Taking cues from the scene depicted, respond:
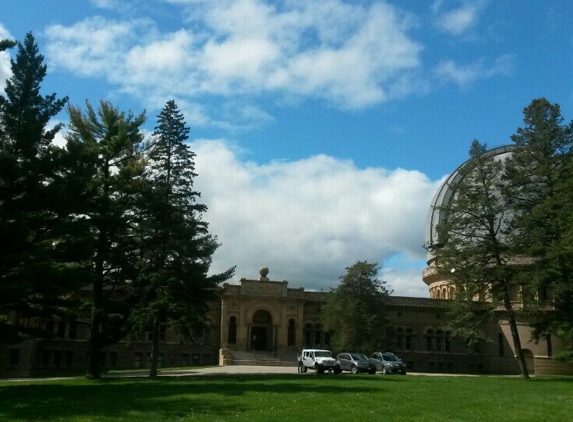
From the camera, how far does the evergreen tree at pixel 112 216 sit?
32.6 meters

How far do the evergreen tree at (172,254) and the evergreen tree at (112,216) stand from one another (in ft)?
3.04

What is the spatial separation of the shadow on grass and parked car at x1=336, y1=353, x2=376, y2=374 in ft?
42.8

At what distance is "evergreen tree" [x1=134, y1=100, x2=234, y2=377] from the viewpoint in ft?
104

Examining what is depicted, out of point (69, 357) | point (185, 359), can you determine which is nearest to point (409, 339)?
point (185, 359)

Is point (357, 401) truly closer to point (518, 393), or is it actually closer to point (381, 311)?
point (518, 393)

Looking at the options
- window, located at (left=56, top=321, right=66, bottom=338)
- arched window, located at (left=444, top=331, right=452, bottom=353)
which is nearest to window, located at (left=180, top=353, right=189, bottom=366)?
window, located at (left=56, top=321, right=66, bottom=338)

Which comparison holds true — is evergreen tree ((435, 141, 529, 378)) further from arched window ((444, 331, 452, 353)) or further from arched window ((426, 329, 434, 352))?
arched window ((444, 331, 452, 353))

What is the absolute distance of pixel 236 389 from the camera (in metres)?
23.4

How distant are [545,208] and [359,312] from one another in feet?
53.8

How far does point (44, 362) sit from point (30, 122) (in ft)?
113

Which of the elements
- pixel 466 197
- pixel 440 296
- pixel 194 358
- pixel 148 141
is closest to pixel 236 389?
pixel 148 141

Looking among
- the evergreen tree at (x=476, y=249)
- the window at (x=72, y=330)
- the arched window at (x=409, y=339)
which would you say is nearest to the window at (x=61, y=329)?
the window at (x=72, y=330)

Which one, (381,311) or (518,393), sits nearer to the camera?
(518,393)

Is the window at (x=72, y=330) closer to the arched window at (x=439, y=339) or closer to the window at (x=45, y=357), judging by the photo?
the window at (x=45, y=357)
